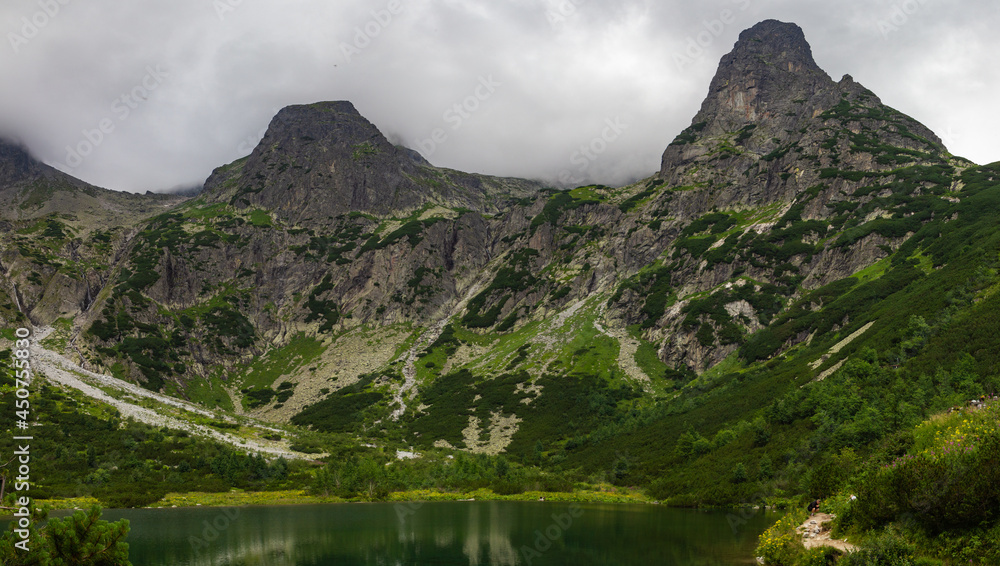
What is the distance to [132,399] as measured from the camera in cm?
13975

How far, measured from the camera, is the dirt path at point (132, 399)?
399 feet

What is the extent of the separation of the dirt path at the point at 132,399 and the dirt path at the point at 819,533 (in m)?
107

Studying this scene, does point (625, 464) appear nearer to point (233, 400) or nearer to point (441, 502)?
point (441, 502)

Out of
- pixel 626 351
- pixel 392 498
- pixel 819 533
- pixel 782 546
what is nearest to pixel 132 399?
pixel 392 498

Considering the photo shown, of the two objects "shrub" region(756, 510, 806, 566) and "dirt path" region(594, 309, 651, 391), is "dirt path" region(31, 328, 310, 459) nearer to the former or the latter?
"dirt path" region(594, 309, 651, 391)

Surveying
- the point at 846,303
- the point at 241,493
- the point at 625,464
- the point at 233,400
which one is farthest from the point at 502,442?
the point at 233,400

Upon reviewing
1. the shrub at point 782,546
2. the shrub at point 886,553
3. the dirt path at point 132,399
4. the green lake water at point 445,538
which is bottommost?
the green lake water at point 445,538

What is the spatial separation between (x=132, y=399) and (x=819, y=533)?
518 ft

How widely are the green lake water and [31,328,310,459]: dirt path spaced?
54452 mm

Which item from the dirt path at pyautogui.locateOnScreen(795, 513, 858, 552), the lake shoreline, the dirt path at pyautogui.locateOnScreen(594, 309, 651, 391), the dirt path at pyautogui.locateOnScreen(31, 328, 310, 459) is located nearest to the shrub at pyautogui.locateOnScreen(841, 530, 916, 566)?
the dirt path at pyautogui.locateOnScreen(795, 513, 858, 552)

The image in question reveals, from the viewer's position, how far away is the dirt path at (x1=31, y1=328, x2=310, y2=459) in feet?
399

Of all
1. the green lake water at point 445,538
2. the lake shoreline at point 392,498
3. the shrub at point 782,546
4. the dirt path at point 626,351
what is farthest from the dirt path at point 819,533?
the dirt path at point 626,351

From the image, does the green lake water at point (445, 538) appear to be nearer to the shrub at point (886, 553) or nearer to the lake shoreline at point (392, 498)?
the shrub at point (886, 553)

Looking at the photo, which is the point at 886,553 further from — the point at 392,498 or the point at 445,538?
the point at 392,498
